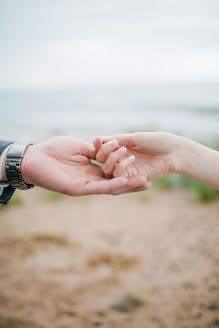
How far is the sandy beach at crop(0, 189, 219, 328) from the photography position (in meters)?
2.32

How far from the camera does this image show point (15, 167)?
2.01 meters

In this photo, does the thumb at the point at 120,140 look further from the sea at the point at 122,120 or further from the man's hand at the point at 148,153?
the sea at the point at 122,120

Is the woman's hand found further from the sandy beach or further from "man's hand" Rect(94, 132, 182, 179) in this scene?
the sandy beach

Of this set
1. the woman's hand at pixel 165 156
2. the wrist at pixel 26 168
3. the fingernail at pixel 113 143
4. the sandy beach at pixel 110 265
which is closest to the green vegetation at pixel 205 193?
the sandy beach at pixel 110 265

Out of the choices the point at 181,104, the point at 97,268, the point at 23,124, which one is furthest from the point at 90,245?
the point at 181,104

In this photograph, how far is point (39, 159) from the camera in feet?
6.74

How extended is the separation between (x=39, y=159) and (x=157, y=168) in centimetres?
99

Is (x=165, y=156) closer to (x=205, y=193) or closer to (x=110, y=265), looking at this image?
(x=110, y=265)

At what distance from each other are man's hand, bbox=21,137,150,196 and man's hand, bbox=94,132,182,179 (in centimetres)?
14

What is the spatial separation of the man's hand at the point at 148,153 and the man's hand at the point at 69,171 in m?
0.14

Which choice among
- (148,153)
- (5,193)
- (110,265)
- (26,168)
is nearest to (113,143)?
(148,153)

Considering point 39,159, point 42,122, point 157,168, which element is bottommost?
point 42,122

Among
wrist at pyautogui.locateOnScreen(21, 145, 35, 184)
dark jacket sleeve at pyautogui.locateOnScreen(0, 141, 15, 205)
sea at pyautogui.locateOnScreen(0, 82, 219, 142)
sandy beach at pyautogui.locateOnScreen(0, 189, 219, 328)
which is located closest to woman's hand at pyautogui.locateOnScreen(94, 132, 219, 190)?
wrist at pyautogui.locateOnScreen(21, 145, 35, 184)

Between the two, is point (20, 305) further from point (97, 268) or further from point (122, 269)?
point (122, 269)
